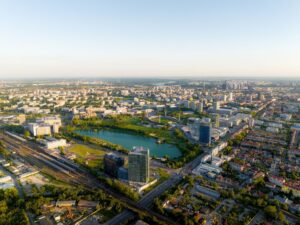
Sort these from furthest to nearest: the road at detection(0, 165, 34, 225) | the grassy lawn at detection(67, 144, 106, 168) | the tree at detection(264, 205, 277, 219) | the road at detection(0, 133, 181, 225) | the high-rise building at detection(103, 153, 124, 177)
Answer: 1. the grassy lawn at detection(67, 144, 106, 168)
2. the high-rise building at detection(103, 153, 124, 177)
3. the road at detection(0, 133, 181, 225)
4. the tree at detection(264, 205, 277, 219)
5. the road at detection(0, 165, 34, 225)

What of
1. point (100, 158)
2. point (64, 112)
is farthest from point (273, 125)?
point (64, 112)

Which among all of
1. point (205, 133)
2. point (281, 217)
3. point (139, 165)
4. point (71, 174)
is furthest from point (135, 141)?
point (281, 217)

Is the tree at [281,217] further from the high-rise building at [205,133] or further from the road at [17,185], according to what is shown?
the road at [17,185]

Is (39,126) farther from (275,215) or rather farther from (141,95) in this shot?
(141,95)

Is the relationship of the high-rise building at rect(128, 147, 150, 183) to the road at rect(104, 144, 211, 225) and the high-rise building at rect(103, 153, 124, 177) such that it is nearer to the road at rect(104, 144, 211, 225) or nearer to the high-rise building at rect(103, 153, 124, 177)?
the road at rect(104, 144, 211, 225)

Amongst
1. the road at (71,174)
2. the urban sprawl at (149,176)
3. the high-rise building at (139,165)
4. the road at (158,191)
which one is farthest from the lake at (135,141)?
the high-rise building at (139,165)

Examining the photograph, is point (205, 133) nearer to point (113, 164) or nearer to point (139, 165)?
point (139, 165)

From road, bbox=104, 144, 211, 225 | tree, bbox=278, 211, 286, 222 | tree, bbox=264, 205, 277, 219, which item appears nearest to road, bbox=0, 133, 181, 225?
road, bbox=104, 144, 211, 225
